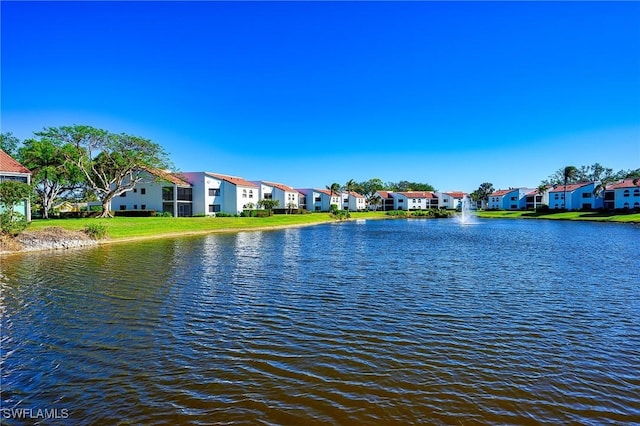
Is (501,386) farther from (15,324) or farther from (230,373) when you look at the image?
(15,324)

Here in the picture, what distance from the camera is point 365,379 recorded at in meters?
7.61

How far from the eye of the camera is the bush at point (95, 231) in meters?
32.4

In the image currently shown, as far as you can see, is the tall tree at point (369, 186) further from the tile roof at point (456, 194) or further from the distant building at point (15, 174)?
the distant building at point (15, 174)

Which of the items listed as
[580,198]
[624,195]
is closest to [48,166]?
[624,195]

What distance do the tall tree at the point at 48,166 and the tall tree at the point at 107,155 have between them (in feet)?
2.86

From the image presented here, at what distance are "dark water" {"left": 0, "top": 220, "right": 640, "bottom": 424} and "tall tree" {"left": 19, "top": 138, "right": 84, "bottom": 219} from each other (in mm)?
34944

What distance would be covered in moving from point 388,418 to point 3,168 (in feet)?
142

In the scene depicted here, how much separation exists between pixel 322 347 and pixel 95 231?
30.5 meters

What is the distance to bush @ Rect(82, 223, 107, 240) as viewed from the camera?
32438 mm

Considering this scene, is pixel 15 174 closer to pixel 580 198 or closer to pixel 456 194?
pixel 580 198

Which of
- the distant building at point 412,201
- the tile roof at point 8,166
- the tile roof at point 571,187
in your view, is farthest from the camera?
the distant building at point 412,201

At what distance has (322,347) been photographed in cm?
919

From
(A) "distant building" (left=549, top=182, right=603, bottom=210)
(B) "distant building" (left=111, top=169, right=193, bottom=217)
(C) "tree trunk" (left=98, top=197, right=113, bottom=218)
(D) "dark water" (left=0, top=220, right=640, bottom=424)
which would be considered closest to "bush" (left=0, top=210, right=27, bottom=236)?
(D) "dark water" (left=0, top=220, right=640, bottom=424)

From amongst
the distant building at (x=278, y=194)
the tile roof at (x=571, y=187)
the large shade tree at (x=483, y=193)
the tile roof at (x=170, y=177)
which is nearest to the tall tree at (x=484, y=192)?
the large shade tree at (x=483, y=193)
